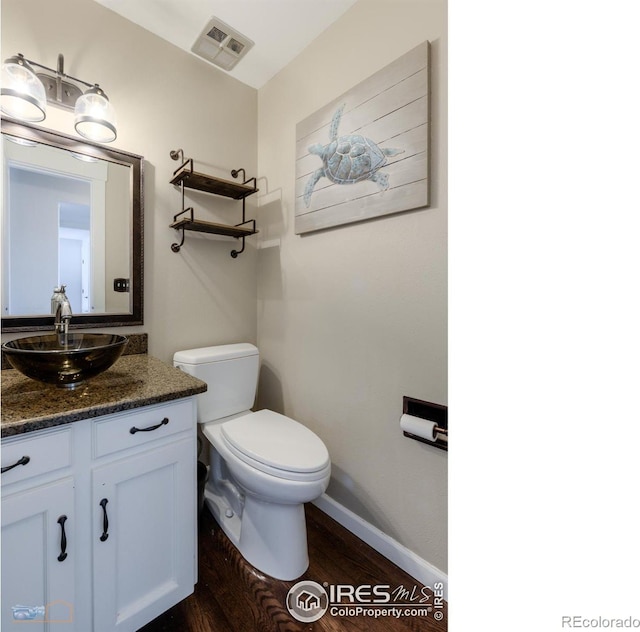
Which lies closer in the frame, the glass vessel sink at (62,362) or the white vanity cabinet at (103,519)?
the white vanity cabinet at (103,519)

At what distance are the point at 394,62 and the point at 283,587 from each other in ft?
7.14

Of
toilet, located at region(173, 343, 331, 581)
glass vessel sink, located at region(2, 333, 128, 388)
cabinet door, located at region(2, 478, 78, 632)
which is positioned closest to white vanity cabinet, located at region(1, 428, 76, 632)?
cabinet door, located at region(2, 478, 78, 632)

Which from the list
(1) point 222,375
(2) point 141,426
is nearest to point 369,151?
(1) point 222,375

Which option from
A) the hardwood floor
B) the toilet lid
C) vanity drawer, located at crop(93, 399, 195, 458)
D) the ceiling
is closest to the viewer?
vanity drawer, located at crop(93, 399, 195, 458)

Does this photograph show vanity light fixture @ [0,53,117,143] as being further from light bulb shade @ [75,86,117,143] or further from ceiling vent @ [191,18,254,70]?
ceiling vent @ [191,18,254,70]

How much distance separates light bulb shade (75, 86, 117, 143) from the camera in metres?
1.32

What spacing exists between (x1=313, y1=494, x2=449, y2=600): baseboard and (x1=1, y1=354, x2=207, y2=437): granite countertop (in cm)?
101

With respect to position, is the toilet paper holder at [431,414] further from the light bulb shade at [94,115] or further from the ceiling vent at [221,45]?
the ceiling vent at [221,45]

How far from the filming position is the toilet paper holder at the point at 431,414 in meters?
1.18

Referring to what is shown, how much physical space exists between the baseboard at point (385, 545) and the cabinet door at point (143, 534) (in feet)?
2.40

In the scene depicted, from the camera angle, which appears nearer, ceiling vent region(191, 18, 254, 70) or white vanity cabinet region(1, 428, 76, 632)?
white vanity cabinet region(1, 428, 76, 632)

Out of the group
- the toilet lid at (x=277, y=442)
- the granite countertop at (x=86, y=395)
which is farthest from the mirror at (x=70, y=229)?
the toilet lid at (x=277, y=442)
